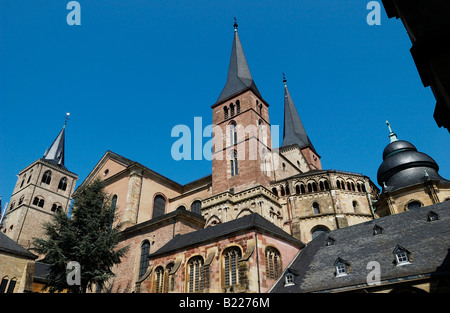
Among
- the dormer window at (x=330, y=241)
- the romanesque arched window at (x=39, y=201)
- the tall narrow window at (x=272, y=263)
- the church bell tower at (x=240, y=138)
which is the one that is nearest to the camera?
the tall narrow window at (x=272, y=263)

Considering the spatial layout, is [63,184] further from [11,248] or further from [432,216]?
[432,216]

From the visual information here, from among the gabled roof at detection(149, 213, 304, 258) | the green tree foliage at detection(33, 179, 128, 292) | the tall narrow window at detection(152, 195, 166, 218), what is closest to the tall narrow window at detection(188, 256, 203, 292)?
the gabled roof at detection(149, 213, 304, 258)

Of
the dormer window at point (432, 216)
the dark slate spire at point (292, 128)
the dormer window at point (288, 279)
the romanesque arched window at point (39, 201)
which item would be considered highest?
the dark slate spire at point (292, 128)

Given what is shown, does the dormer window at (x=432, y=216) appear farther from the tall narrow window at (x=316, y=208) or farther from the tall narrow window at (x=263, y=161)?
the tall narrow window at (x=263, y=161)

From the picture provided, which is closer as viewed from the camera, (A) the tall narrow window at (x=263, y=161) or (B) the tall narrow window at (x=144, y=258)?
(B) the tall narrow window at (x=144, y=258)

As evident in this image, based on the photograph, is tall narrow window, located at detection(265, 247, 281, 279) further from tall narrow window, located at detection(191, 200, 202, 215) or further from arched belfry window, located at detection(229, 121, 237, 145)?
tall narrow window, located at detection(191, 200, 202, 215)

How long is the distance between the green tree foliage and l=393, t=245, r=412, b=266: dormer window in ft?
56.4

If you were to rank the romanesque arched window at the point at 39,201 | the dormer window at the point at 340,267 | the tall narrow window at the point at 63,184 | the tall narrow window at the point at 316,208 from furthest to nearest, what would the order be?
1. the tall narrow window at the point at 63,184
2. the romanesque arched window at the point at 39,201
3. the tall narrow window at the point at 316,208
4. the dormer window at the point at 340,267

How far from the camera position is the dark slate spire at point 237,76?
4028cm

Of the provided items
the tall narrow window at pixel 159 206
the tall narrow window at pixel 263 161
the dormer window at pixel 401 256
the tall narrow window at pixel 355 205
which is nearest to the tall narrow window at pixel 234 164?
the tall narrow window at pixel 263 161

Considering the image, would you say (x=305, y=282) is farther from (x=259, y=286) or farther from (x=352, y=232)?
(x=352, y=232)

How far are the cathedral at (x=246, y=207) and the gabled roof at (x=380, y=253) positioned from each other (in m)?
0.15

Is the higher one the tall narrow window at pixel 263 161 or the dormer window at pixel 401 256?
the tall narrow window at pixel 263 161
